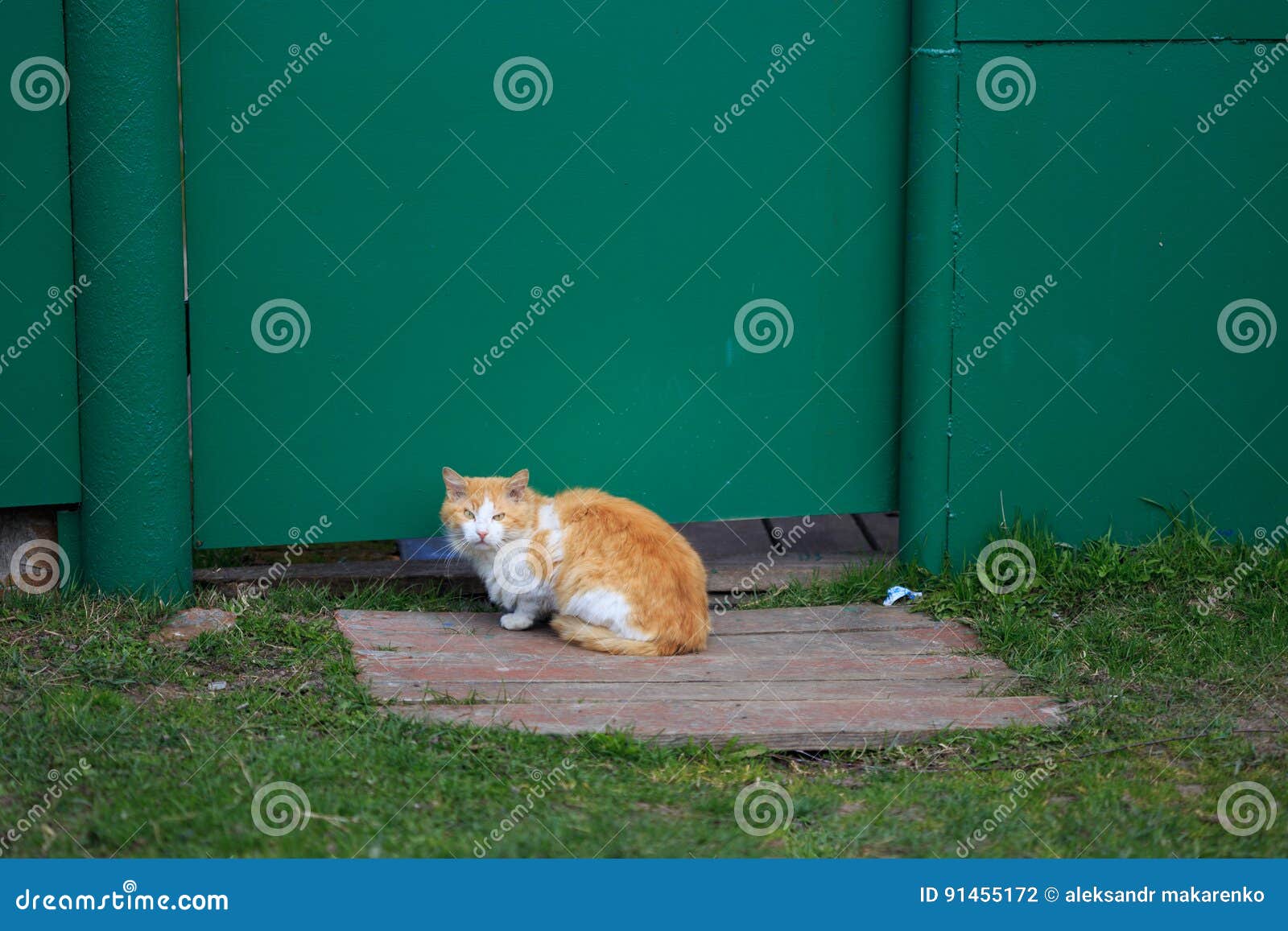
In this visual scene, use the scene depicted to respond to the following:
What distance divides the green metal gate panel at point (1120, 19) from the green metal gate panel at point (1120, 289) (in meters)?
0.04

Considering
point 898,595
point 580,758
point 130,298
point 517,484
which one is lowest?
point 580,758

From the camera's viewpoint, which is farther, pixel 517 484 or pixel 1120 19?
pixel 1120 19

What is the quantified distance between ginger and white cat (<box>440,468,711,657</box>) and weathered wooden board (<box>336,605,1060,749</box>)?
3.3 inches

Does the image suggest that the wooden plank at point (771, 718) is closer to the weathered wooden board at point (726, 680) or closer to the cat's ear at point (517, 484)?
the weathered wooden board at point (726, 680)

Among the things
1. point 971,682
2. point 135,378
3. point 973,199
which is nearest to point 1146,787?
point 971,682

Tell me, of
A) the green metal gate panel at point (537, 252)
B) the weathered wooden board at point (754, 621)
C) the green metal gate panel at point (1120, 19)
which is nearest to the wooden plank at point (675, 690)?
the weathered wooden board at point (754, 621)

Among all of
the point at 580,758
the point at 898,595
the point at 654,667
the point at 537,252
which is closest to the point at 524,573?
the point at 654,667

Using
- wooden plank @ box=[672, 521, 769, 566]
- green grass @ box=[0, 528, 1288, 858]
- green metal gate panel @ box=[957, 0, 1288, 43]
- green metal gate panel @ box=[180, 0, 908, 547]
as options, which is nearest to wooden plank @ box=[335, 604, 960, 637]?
green grass @ box=[0, 528, 1288, 858]

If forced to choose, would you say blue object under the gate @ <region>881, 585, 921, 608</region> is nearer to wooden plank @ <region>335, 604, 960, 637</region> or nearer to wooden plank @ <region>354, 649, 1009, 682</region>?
wooden plank @ <region>335, 604, 960, 637</region>

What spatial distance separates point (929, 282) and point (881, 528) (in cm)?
156

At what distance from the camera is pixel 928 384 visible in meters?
5.00

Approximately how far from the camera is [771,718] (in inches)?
159

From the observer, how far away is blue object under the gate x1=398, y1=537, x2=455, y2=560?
16.3 ft

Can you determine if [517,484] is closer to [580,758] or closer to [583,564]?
[583,564]
